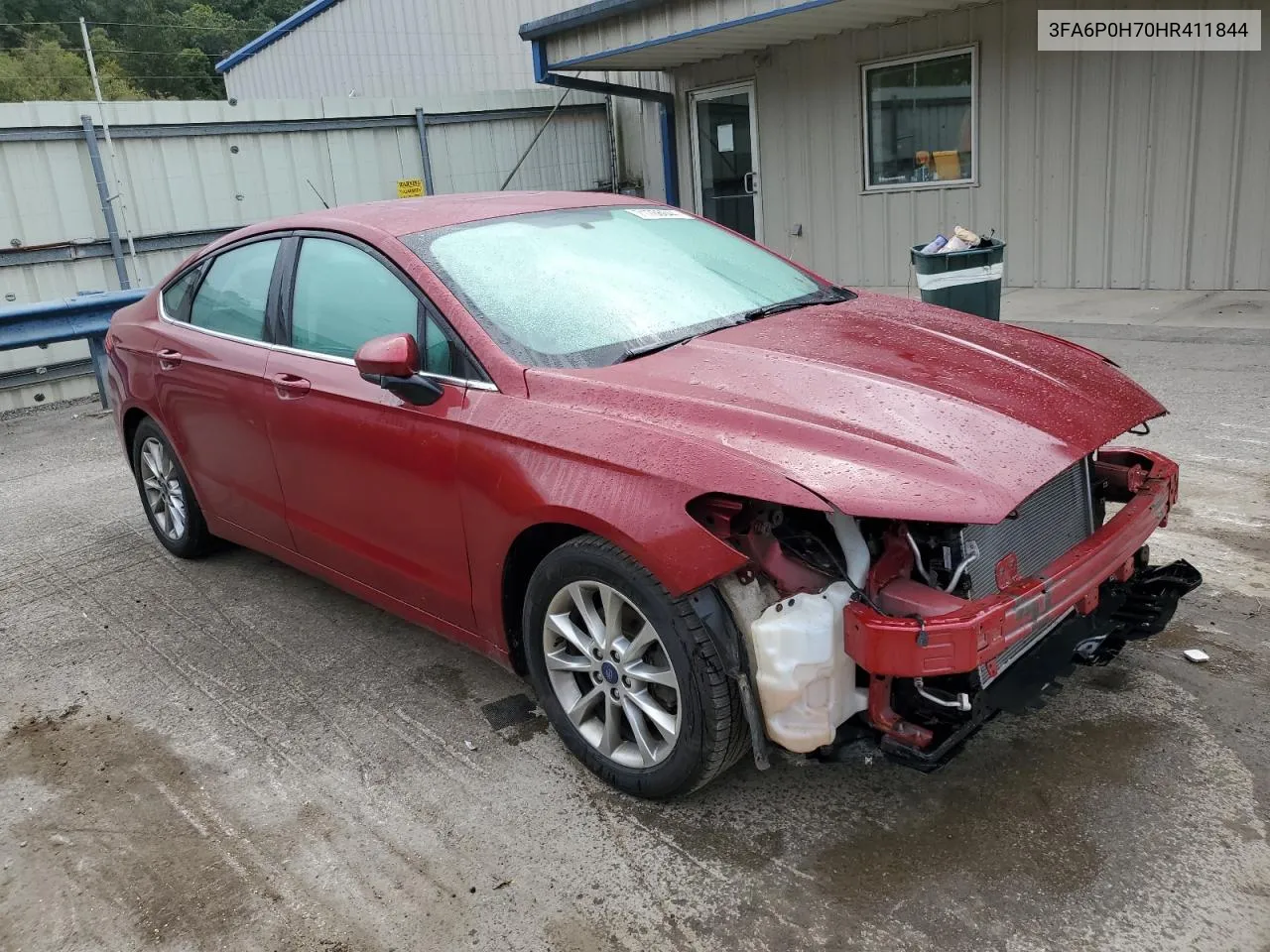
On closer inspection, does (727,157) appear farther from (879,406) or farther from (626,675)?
(626,675)

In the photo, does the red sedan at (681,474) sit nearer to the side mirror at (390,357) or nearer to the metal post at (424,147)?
the side mirror at (390,357)

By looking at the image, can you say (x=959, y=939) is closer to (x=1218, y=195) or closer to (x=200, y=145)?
(x=1218, y=195)

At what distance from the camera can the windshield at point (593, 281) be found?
3150 millimetres

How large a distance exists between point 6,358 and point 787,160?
8.58 meters

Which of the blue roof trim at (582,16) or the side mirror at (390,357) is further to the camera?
the blue roof trim at (582,16)

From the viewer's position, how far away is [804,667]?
2.46 m

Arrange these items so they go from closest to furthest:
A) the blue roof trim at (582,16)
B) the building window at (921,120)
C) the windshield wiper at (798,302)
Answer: the windshield wiper at (798,302) → the building window at (921,120) → the blue roof trim at (582,16)

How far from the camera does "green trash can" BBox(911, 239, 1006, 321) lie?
22.3 feet

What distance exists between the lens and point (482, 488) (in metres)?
3.02

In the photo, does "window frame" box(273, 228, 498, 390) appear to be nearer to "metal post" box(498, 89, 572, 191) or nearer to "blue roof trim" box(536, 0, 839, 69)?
"blue roof trim" box(536, 0, 839, 69)

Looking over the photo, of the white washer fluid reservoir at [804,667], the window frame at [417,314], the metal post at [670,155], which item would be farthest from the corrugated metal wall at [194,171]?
the white washer fluid reservoir at [804,667]

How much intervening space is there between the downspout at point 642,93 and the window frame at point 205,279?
8.12 meters

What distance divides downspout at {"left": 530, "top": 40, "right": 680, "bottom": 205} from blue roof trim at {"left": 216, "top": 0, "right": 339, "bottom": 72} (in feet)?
25.1

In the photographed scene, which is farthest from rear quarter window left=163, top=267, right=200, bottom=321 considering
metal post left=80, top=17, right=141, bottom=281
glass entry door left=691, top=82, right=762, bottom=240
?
glass entry door left=691, top=82, right=762, bottom=240
